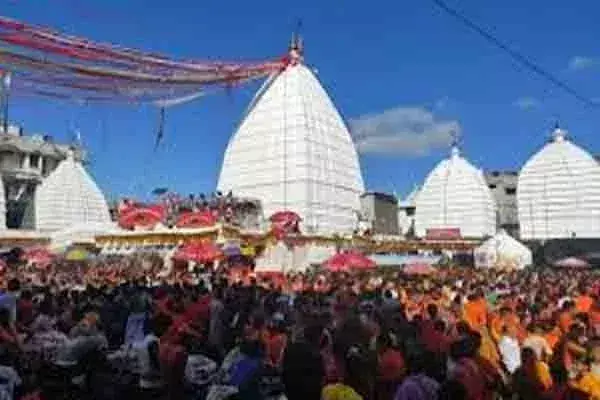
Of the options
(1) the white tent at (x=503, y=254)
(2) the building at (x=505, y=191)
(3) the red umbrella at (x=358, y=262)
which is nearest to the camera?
(3) the red umbrella at (x=358, y=262)

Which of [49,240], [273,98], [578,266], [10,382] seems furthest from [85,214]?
[10,382]

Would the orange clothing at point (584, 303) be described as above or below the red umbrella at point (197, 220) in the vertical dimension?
below

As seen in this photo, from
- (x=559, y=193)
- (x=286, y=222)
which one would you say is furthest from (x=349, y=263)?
(x=559, y=193)

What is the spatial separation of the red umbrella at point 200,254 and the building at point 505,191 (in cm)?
5575

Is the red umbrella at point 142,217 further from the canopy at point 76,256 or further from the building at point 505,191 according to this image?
the building at point 505,191

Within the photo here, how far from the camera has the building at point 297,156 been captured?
43.8 metres

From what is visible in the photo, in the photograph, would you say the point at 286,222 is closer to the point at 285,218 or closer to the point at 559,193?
the point at 285,218

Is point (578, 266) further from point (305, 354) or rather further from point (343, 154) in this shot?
point (305, 354)

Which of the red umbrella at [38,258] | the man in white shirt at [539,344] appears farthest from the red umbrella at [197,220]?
the man in white shirt at [539,344]

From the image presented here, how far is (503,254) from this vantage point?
40.5 metres

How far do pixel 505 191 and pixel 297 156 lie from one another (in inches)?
1969

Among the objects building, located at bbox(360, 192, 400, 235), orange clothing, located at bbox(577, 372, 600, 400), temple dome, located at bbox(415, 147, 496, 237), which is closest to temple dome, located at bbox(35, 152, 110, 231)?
building, located at bbox(360, 192, 400, 235)

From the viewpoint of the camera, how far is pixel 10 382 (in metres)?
7.40

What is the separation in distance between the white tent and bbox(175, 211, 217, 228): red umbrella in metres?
12.9
